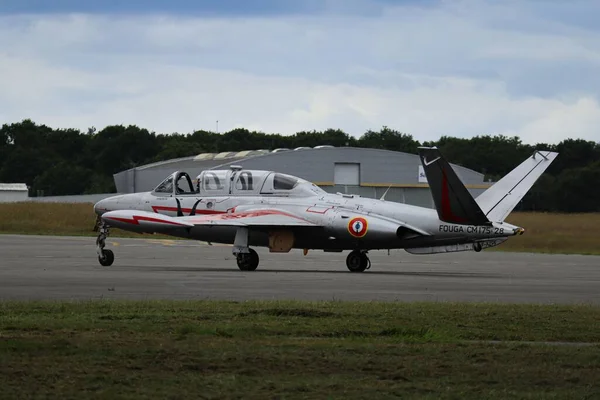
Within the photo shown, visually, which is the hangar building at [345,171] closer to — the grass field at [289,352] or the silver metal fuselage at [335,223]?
the silver metal fuselage at [335,223]

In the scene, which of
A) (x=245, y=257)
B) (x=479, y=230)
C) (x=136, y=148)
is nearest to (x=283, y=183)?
(x=245, y=257)

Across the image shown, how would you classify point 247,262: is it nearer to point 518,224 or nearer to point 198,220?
point 198,220

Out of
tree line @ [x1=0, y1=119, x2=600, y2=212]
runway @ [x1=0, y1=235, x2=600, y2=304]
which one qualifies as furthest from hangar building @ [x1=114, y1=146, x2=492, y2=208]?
runway @ [x1=0, y1=235, x2=600, y2=304]

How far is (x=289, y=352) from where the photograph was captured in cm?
1164

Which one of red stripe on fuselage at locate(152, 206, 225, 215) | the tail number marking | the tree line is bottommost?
the tail number marking

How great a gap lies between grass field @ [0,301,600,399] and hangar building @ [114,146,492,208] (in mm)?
58553

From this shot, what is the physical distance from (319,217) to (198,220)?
3.11 m

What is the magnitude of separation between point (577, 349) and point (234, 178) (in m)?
19.1

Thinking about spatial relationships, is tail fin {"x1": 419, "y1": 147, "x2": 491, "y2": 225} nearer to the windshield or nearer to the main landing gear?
the windshield

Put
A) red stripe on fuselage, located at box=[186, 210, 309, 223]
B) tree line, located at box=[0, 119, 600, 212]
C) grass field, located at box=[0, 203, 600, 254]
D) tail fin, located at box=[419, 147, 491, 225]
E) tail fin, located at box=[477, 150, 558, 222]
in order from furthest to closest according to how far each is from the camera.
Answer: tree line, located at box=[0, 119, 600, 212] < grass field, located at box=[0, 203, 600, 254] < red stripe on fuselage, located at box=[186, 210, 309, 223] < tail fin, located at box=[477, 150, 558, 222] < tail fin, located at box=[419, 147, 491, 225]

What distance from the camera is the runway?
66.1 ft

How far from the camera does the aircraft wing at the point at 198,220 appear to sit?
2912cm

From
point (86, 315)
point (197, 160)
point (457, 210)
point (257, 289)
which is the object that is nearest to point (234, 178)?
point (457, 210)

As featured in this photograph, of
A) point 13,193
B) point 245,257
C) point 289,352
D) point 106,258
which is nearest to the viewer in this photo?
point 289,352
